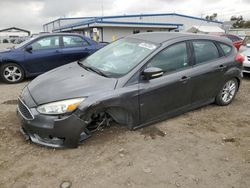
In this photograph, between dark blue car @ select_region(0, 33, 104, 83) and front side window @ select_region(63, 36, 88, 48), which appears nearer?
dark blue car @ select_region(0, 33, 104, 83)

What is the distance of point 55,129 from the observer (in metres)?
3.20

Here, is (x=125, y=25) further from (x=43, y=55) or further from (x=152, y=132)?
(x=152, y=132)

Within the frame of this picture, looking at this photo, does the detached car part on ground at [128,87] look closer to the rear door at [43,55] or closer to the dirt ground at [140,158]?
the dirt ground at [140,158]

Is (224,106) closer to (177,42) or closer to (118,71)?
(177,42)

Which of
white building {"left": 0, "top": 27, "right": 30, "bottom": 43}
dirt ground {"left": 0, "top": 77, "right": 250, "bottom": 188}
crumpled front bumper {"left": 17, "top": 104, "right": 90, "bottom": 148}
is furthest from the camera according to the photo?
white building {"left": 0, "top": 27, "right": 30, "bottom": 43}

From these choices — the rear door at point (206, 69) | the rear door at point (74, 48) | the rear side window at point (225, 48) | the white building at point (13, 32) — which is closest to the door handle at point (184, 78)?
the rear door at point (206, 69)

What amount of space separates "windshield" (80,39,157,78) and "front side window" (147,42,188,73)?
0.56ft

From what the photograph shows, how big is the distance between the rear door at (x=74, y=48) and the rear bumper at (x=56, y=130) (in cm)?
474

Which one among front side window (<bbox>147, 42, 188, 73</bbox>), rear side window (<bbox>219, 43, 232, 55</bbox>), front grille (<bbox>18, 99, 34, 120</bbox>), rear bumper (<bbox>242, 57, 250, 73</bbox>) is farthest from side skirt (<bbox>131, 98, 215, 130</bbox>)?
rear bumper (<bbox>242, 57, 250, 73</bbox>)

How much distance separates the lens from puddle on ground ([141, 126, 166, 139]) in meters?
3.88

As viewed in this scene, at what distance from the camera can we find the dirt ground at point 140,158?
9.39 feet

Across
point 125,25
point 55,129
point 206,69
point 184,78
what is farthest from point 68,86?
point 125,25

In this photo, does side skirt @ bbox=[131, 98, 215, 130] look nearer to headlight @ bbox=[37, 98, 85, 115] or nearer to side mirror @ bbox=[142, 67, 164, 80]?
side mirror @ bbox=[142, 67, 164, 80]

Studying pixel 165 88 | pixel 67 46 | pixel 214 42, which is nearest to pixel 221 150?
pixel 165 88
